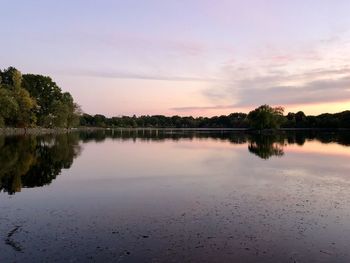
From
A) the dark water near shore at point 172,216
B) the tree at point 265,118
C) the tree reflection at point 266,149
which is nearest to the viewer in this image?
the dark water near shore at point 172,216

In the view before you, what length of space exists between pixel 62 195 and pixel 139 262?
10.2 metres

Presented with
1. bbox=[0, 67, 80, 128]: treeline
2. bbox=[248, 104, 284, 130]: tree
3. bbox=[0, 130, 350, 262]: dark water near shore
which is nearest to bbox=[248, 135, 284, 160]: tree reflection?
bbox=[0, 130, 350, 262]: dark water near shore

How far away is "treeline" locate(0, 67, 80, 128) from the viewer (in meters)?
96.0

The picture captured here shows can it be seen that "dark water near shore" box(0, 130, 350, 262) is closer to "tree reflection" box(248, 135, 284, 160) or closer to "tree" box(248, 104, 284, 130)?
"tree reflection" box(248, 135, 284, 160)

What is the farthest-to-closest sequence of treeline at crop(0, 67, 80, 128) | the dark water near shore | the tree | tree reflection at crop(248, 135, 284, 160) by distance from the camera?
the tree, treeline at crop(0, 67, 80, 128), tree reflection at crop(248, 135, 284, 160), the dark water near shore

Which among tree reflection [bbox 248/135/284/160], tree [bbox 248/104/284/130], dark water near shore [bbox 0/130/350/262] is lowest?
tree reflection [bbox 248/135/284/160]

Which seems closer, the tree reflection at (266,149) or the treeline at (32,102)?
the tree reflection at (266,149)

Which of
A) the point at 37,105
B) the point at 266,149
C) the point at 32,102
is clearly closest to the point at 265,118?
the point at 37,105

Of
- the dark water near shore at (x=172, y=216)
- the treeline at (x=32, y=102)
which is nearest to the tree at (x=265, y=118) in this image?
the treeline at (x=32, y=102)

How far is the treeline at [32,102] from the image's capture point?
9602cm

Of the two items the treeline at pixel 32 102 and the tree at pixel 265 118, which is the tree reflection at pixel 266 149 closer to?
the treeline at pixel 32 102

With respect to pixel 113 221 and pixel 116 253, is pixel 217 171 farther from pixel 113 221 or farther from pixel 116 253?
pixel 116 253

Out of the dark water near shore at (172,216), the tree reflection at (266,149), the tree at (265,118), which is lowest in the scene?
the tree reflection at (266,149)

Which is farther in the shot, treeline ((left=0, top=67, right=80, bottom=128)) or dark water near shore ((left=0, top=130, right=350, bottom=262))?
treeline ((left=0, top=67, right=80, bottom=128))
